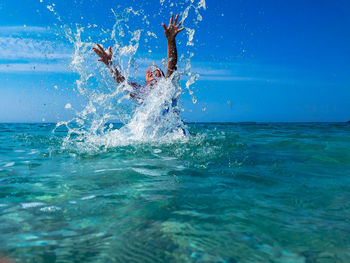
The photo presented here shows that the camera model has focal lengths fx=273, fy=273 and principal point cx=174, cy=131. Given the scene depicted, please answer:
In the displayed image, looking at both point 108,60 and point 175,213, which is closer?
point 175,213

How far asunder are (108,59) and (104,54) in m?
0.14

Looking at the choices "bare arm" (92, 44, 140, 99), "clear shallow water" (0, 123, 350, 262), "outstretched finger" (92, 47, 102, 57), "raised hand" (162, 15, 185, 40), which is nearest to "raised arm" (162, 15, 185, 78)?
"raised hand" (162, 15, 185, 40)

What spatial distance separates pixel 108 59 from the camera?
6.52 meters

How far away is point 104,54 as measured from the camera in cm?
646

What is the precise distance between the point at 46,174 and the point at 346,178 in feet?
14.0

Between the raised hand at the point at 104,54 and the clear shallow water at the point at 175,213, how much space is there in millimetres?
3021

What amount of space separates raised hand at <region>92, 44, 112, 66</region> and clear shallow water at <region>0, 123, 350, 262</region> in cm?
302

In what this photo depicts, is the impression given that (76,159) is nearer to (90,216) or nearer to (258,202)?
(90,216)

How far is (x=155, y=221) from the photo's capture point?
2188 mm

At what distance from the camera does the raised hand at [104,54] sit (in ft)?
21.1

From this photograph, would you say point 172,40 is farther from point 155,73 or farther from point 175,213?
point 175,213

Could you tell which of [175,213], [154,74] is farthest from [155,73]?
[175,213]

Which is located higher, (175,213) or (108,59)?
(108,59)

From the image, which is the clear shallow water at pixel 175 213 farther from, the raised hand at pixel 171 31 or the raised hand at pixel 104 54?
the raised hand at pixel 171 31
